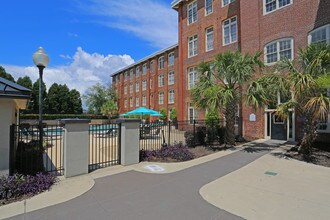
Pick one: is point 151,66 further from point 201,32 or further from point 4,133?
point 4,133

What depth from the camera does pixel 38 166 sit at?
6.42 m

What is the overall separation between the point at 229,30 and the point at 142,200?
1868cm

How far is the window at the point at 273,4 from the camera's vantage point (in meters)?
15.0

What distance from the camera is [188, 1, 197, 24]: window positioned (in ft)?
75.7

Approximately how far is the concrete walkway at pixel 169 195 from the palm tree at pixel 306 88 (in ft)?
7.88

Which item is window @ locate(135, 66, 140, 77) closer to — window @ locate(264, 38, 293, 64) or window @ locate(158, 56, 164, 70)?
window @ locate(158, 56, 164, 70)

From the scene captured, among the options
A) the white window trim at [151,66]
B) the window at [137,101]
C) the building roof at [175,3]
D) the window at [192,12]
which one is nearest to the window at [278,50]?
the window at [192,12]

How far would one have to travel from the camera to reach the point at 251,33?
16859 millimetres

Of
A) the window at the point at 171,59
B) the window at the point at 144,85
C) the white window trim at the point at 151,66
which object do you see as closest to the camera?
the window at the point at 171,59

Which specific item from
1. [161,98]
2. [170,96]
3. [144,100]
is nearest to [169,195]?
[170,96]

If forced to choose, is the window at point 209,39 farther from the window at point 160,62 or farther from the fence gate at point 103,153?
the fence gate at point 103,153

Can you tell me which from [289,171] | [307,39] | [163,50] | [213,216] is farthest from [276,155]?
[163,50]

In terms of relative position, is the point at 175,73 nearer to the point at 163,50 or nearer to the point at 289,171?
the point at 163,50

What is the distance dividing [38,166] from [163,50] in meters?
28.9
